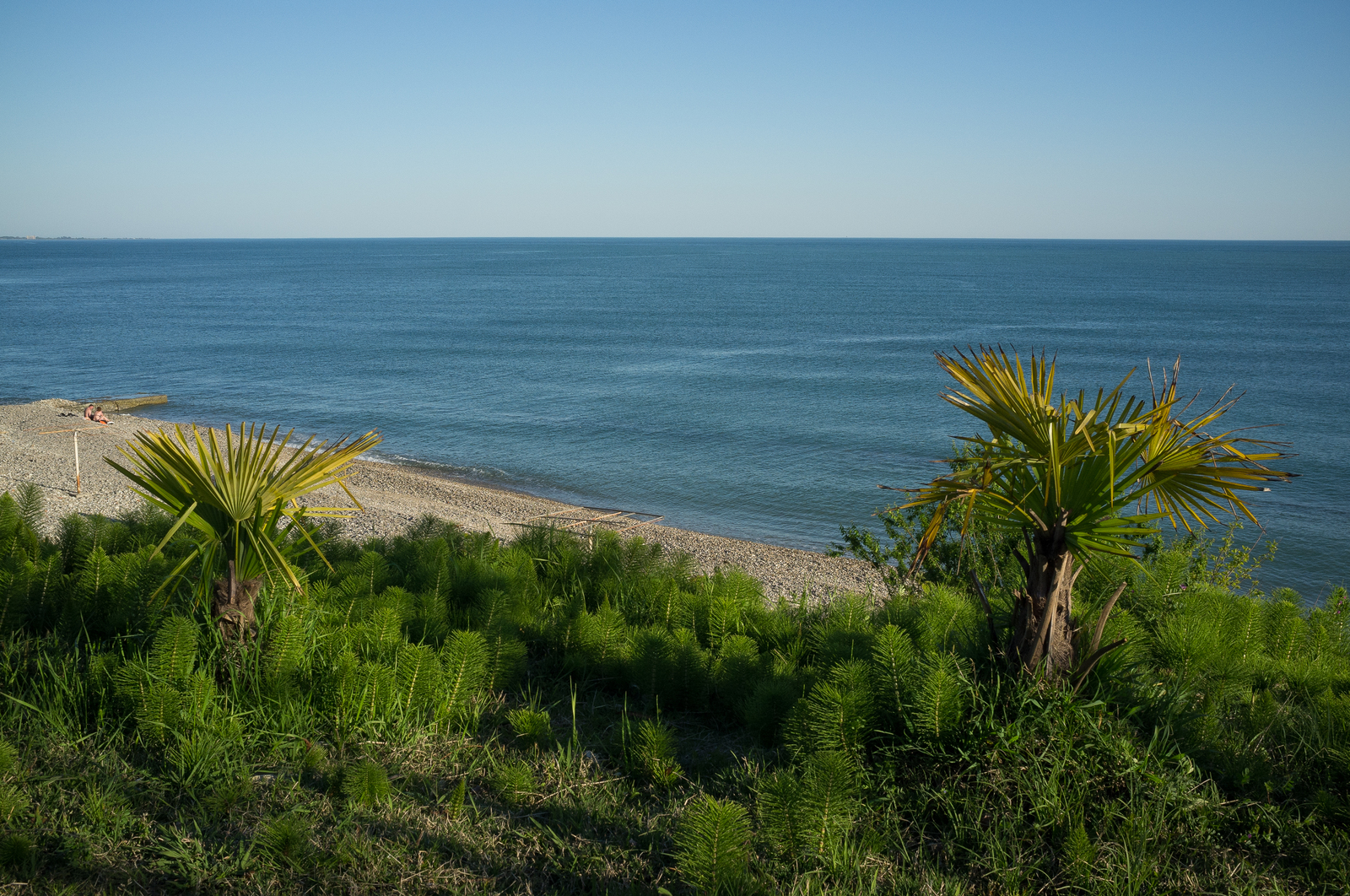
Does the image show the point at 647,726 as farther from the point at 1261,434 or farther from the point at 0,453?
the point at 1261,434

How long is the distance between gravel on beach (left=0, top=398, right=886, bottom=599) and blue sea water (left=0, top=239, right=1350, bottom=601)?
2.26 m

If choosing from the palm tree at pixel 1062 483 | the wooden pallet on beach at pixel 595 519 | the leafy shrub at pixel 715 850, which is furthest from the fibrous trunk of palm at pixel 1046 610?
the wooden pallet on beach at pixel 595 519

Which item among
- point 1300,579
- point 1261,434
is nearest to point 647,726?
point 1300,579

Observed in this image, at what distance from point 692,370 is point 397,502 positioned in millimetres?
26229

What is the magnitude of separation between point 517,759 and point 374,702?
80cm

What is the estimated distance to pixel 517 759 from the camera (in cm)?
445

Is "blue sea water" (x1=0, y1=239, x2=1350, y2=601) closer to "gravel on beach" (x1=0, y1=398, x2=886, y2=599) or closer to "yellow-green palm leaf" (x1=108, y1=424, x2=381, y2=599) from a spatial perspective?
"gravel on beach" (x1=0, y1=398, x2=886, y2=599)

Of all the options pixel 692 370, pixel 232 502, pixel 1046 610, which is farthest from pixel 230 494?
pixel 692 370

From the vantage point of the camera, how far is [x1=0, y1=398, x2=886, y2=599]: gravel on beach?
17234mm

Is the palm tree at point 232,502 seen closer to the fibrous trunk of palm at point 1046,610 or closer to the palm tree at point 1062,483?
the palm tree at point 1062,483

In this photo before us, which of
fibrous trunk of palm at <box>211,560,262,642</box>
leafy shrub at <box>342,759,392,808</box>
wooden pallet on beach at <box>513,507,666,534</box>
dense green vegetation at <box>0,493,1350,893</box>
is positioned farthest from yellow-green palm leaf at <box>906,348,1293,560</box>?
wooden pallet on beach at <box>513,507,666,534</box>

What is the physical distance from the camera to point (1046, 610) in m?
3.85

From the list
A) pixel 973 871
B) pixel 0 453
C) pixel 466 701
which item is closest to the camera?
pixel 973 871

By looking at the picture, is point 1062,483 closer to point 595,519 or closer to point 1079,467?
point 1079,467
